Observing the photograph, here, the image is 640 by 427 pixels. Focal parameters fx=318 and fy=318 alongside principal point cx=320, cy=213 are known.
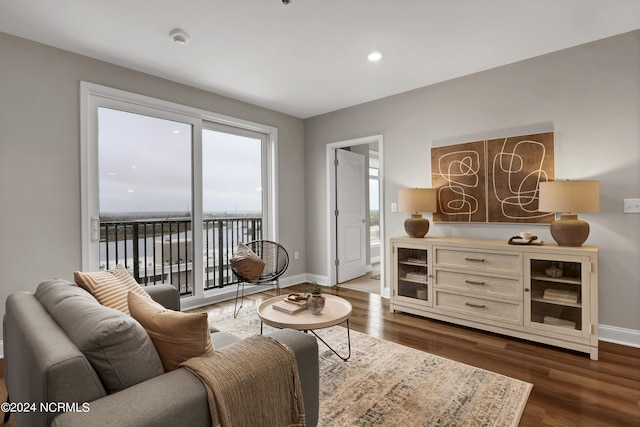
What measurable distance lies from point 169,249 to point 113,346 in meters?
2.98

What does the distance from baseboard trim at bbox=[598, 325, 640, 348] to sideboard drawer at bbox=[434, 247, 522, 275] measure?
90 cm

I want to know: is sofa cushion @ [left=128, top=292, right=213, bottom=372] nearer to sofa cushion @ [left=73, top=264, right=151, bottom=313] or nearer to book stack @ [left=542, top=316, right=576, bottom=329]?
sofa cushion @ [left=73, top=264, right=151, bottom=313]

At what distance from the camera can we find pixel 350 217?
5184 mm

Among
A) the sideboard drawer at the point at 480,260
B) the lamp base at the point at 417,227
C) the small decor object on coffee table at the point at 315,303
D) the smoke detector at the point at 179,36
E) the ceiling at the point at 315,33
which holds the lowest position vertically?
the small decor object on coffee table at the point at 315,303

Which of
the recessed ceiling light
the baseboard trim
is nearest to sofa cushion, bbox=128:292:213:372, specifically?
the recessed ceiling light

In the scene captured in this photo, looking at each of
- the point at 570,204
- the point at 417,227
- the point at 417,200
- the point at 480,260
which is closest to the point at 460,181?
the point at 417,200

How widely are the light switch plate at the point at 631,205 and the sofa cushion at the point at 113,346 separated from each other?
3512mm

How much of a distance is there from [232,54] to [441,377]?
3.16 meters

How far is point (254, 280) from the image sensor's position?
11.6ft

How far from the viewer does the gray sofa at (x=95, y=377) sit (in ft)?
2.87

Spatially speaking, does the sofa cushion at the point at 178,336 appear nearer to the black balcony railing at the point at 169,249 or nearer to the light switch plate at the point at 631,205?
the black balcony railing at the point at 169,249

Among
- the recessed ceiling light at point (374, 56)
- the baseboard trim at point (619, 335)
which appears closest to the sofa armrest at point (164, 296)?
the recessed ceiling light at point (374, 56)

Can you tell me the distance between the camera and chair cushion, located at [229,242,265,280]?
3.43m

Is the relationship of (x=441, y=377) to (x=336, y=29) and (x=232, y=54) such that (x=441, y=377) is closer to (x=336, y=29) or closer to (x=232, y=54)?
(x=336, y=29)
